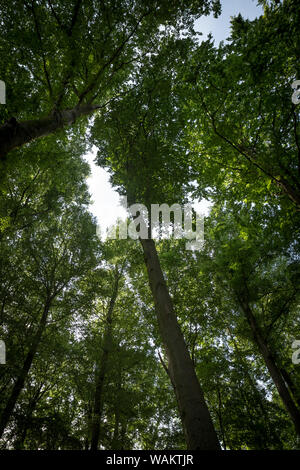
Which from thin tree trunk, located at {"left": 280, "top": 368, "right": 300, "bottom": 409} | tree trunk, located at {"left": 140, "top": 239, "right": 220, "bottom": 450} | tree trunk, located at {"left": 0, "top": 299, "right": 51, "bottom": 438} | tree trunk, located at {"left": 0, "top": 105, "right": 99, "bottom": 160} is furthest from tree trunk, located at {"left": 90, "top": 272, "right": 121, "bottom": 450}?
tree trunk, located at {"left": 0, "top": 105, "right": 99, "bottom": 160}

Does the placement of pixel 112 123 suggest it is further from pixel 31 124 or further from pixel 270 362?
pixel 270 362

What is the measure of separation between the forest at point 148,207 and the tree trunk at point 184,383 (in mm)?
23

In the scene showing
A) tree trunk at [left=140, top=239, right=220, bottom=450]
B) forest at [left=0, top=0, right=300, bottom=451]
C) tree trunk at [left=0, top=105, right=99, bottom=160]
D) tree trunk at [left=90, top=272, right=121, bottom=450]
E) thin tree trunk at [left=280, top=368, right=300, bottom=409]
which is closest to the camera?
tree trunk at [left=140, top=239, right=220, bottom=450]

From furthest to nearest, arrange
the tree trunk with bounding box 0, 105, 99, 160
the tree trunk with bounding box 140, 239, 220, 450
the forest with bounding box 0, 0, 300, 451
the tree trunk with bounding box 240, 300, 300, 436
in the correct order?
the tree trunk with bounding box 240, 300, 300, 436 < the forest with bounding box 0, 0, 300, 451 < the tree trunk with bounding box 0, 105, 99, 160 < the tree trunk with bounding box 140, 239, 220, 450

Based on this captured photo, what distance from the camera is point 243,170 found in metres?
6.14

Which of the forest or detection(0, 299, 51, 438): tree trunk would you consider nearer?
the forest

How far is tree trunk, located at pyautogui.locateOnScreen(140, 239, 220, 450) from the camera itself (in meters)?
2.62

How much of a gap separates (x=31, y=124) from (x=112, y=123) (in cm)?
369

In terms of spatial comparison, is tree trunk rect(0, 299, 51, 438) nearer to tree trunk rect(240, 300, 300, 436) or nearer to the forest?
the forest

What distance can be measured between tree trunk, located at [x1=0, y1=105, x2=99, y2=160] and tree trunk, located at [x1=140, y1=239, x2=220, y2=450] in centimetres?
371

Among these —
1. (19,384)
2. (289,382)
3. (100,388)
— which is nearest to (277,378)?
(289,382)

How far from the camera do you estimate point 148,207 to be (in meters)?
6.54

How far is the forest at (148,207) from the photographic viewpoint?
496 centimetres

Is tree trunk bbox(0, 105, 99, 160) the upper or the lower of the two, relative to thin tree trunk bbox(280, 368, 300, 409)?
upper
